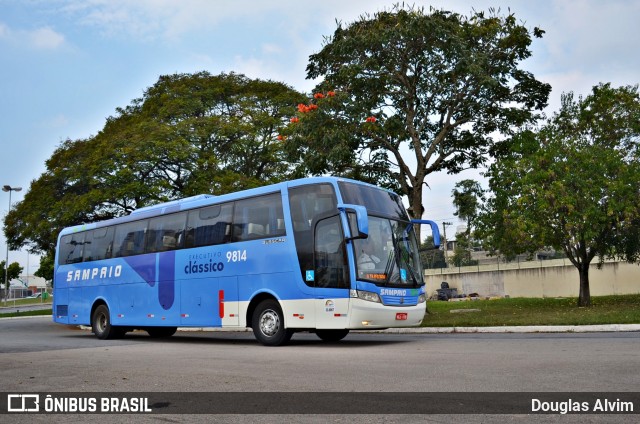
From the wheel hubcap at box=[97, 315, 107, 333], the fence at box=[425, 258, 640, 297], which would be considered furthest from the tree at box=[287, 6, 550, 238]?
the fence at box=[425, 258, 640, 297]

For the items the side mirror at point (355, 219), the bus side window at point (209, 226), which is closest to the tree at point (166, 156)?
the bus side window at point (209, 226)

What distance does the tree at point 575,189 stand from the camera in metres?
24.2

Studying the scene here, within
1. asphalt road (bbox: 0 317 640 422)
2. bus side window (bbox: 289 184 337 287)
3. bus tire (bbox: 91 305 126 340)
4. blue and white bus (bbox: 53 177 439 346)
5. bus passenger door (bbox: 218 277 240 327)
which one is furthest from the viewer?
bus tire (bbox: 91 305 126 340)

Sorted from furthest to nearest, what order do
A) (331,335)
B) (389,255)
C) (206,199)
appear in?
(206,199) → (331,335) → (389,255)

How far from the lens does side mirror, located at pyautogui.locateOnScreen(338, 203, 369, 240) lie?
1297 centimetres

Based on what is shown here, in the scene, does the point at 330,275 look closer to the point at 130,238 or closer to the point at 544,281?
the point at 130,238

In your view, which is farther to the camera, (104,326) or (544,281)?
(544,281)

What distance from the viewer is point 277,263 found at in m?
14.9

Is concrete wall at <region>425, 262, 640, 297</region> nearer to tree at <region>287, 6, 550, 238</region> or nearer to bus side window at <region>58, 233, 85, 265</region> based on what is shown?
tree at <region>287, 6, 550, 238</region>

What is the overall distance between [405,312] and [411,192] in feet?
36.1

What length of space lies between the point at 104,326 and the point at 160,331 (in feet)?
5.98

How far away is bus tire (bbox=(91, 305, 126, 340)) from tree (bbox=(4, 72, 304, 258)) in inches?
379

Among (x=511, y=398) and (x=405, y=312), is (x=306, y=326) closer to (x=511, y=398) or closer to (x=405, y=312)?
(x=405, y=312)

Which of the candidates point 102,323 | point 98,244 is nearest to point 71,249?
point 98,244
